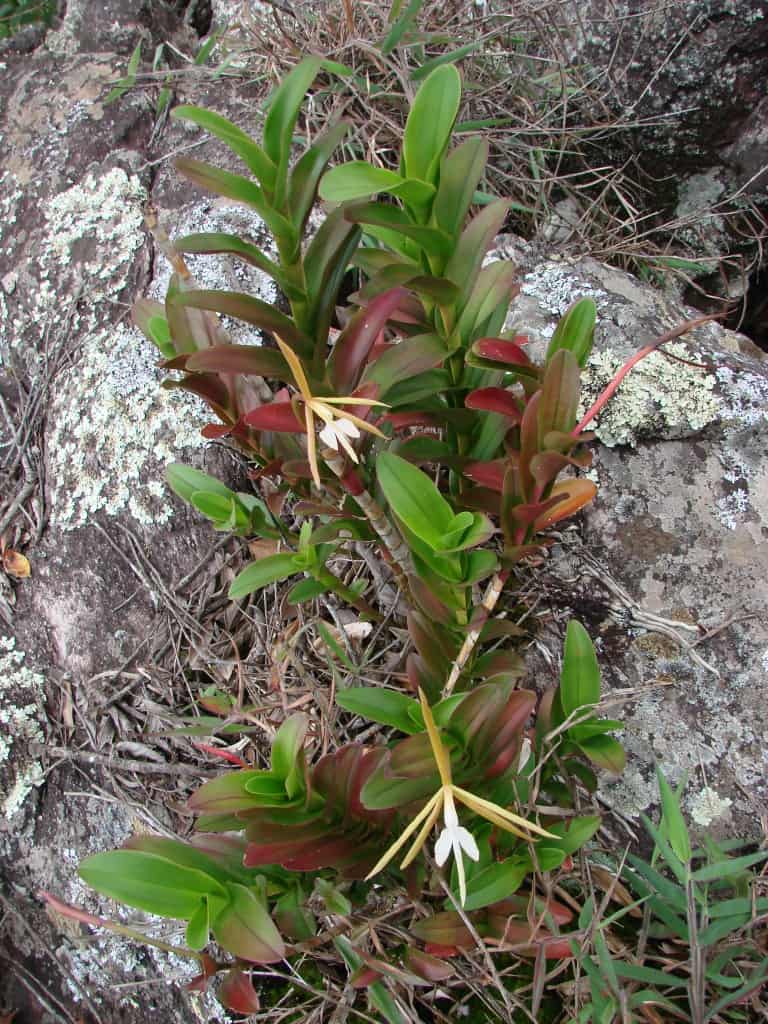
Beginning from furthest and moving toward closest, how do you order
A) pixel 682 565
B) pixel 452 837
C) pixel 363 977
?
pixel 682 565 → pixel 363 977 → pixel 452 837

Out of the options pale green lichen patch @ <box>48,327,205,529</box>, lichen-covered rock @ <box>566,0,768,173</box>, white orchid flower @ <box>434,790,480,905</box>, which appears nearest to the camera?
white orchid flower @ <box>434,790,480,905</box>

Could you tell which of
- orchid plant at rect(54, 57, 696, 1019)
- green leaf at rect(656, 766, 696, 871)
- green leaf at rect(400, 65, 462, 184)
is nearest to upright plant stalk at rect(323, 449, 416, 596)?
orchid plant at rect(54, 57, 696, 1019)

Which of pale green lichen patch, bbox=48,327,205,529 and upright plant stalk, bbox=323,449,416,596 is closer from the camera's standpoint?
upright plant stalk, bbox=323,449,416,596

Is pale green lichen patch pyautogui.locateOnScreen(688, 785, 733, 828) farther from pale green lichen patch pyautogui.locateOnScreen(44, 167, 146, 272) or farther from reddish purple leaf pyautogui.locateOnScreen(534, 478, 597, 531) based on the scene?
pale green lichen patch pyautogui.locateOnScreen(44, 167, 146, 272)

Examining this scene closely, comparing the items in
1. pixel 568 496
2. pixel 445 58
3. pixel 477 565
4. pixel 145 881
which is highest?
pixel 445 58

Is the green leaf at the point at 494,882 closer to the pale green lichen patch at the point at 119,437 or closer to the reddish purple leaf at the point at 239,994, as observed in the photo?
the reddish purple leaf at the point at 239,994

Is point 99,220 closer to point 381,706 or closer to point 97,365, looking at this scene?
point 97,365

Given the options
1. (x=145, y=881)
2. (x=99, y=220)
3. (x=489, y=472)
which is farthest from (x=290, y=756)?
(x=99, y=220)
